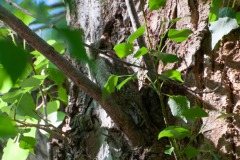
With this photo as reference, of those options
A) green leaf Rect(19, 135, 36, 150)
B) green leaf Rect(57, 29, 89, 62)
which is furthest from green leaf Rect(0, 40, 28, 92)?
green leaf Rect(19, 135, 36, 150)

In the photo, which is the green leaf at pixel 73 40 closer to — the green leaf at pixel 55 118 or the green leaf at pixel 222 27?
the green leaf at pixel 222 27

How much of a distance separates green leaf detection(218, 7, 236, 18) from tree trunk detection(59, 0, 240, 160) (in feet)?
0.15

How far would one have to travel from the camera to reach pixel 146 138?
756mm

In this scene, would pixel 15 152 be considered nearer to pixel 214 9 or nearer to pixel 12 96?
pixel 12 96

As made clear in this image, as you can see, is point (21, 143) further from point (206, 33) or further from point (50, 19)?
point (50, 19)

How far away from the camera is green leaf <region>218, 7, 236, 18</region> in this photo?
0.72 m

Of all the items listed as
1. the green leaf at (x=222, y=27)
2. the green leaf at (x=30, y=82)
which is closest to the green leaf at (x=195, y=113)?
the green leaf at (x=222, y=27)

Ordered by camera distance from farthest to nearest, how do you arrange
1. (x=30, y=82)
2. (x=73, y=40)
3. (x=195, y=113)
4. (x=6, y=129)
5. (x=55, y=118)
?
(x=55, y=118), (x=30, y=82), (x=195, y=113), (x=6, y=129), (x=73, y=40)

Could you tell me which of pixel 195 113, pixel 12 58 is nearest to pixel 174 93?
pixel 195 113

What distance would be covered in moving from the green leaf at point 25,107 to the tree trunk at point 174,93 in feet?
0.28

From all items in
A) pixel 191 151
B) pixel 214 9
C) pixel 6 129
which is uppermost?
pixel 214 9

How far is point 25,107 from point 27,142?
0.22ft

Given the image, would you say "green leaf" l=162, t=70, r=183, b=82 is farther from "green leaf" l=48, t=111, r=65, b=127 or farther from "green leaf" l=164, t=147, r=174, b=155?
"green leaf" l=48, t=111, r=65, b=127

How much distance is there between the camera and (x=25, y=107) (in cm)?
87
